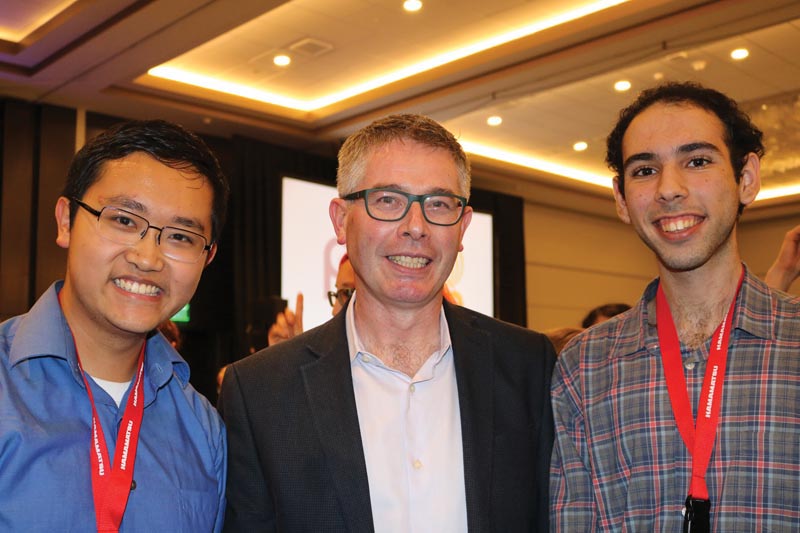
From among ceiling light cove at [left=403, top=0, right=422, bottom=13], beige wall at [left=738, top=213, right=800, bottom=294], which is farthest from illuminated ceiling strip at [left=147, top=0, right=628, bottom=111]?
beige wall at [left=738, top=213, right=800, bottom=294]

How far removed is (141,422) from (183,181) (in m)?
0.60

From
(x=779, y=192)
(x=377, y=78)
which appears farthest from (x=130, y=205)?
(x=779, y=192)

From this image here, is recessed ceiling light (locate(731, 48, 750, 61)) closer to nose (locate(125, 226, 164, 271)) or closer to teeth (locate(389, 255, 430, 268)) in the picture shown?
teeth (locate(389, 255, 430, 268))

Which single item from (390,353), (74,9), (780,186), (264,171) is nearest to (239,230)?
(264,171)

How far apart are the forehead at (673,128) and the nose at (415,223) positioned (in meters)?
0.59

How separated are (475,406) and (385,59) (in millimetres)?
5690

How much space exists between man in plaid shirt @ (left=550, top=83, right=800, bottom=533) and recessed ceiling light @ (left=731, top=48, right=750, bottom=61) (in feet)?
16.7

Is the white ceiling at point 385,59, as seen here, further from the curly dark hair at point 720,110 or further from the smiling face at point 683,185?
the smiling face at point 683,185

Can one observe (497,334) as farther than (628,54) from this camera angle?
No

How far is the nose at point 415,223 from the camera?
6.82 ft

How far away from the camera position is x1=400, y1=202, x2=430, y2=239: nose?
2078mm

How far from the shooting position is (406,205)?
6.96 ft

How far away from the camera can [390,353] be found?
7.11 feet

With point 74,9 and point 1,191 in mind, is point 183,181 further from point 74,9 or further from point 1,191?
point 1,191
